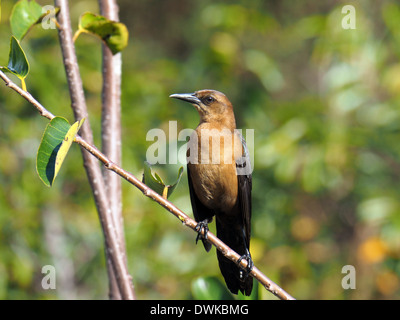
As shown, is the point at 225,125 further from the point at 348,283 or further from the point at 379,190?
the point at 348,283

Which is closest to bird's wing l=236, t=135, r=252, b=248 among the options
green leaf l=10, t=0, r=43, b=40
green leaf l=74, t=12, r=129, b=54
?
green leaf l=74, t=12, r=129, b=54

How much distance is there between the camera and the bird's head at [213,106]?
3.38m

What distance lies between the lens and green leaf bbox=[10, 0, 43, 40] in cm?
174

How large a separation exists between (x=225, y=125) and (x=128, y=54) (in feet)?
17.5

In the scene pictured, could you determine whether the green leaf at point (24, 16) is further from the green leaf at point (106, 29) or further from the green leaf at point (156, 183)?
the green leaf at point (156, 183)

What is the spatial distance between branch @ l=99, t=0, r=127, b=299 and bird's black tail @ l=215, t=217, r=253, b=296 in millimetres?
743

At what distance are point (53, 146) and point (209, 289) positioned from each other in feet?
3.02

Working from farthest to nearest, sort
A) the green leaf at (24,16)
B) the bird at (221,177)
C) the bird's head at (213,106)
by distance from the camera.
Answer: the bird's head at (213,106)
the bird at (221,177)
the green leaf at (24,16)

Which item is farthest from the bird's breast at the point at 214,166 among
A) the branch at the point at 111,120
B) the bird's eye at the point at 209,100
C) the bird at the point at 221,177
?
the branch at the point at 111,120

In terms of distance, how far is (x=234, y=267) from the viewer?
9.35ft

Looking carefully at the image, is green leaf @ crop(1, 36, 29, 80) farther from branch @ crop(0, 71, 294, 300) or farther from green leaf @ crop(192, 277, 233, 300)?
green leaf @ crop(192, 277, 233, 300)

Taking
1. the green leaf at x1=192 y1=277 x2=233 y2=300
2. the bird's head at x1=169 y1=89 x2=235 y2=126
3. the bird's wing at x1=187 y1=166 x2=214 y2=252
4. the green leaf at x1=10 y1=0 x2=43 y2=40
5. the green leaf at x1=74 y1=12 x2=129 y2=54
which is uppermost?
the bird's head at x1=169 y1=89 x2=235 y2=126

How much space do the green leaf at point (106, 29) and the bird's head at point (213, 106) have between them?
1.39 meters
